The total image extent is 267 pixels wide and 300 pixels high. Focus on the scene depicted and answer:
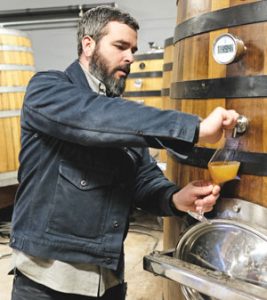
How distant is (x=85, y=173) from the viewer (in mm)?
1369

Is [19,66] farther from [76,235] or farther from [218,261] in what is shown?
[218,261]

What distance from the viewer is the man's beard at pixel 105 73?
1480 mm

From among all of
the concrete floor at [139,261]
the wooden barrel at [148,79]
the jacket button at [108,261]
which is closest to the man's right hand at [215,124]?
the jacket button at [108,261]

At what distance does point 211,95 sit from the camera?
1309 millimetres

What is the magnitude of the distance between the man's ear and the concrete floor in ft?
6.17

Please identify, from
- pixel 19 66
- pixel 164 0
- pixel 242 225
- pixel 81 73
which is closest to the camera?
pixel 242 225

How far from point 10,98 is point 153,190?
8.85ft

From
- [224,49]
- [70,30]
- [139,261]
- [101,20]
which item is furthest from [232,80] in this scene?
[70,30]

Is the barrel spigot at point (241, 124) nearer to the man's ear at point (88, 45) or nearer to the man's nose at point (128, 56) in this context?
the man's nose at point (128, 56)

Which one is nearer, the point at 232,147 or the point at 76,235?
the point at 232,147

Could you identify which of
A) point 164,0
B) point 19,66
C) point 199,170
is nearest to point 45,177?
point 199,170

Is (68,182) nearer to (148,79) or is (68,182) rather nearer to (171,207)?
(171,207)

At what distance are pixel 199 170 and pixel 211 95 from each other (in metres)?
0.26

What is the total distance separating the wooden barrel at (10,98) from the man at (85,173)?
2.43 m
